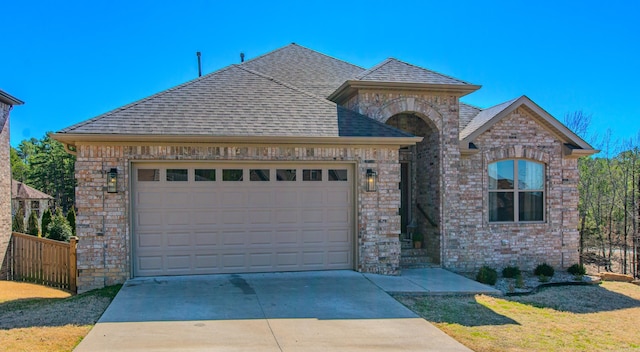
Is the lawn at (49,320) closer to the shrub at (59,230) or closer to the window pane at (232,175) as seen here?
the window pane at (232,175)

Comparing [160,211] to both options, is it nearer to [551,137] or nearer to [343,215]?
[343,215]

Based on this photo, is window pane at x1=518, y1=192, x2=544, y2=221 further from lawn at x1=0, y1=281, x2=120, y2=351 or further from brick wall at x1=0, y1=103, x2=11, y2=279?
brick wall at x1=0, y1=103, x2=11, y2=279

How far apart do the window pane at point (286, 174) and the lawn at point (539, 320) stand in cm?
348

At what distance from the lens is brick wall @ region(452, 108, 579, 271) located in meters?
13.2

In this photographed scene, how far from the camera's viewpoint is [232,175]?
10.6 metres

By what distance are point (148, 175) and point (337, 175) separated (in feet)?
13.1

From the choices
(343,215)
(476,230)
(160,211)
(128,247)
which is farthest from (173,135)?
(476,230)

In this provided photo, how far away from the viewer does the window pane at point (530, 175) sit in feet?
44.8

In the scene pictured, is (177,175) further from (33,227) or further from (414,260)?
(33,227)

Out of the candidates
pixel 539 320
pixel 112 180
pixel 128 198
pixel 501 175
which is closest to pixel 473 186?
pixel 501 175

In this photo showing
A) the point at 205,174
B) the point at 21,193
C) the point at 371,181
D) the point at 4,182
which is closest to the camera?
the point at 205,174

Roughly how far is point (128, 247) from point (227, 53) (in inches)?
639

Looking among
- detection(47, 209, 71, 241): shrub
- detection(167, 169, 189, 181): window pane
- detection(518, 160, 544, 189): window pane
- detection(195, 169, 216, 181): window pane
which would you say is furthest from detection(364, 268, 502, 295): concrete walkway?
detection(47, 209, 71, 241): shrub

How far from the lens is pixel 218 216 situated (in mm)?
10555
